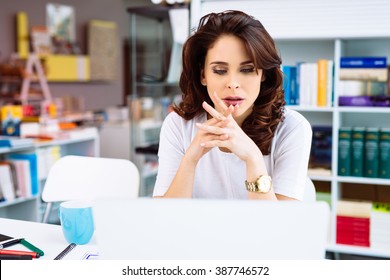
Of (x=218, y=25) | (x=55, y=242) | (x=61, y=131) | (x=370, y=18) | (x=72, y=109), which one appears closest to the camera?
(x=55, y=242)

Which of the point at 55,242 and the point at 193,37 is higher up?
the point at 193,37

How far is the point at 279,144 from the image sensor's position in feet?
4.90

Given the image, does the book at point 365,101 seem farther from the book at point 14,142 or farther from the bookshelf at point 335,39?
the book at point 14,142

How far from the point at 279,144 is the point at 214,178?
0.22 m

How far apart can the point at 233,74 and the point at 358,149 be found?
184cm

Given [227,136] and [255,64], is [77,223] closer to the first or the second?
[227,136]

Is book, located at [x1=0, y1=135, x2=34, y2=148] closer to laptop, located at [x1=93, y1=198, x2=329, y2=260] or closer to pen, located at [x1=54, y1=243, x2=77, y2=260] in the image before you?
pen, located at [x1=54, y1=243, x2=77, y2=260]

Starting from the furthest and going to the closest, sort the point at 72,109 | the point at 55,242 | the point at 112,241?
the point at 72,109
the point at 55,242
the point at 112,241

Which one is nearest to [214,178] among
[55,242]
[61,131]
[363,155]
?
[55,242]

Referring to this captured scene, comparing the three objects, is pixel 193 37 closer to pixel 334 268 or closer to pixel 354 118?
pixel 334 268

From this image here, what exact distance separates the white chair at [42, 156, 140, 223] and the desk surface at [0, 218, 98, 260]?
0.41m

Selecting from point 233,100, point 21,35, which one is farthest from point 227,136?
point 21,35

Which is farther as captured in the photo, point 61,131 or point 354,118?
point 61,131

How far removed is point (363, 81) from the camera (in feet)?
9.77
